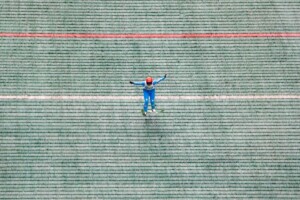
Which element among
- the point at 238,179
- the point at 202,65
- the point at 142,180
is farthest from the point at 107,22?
the point at 238,179

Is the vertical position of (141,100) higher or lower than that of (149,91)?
lower

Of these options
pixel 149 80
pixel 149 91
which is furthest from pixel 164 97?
pixel 149 80

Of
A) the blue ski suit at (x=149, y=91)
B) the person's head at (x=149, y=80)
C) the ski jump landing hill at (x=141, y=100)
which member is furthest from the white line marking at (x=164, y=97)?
the person's head at (x=149, y=80)

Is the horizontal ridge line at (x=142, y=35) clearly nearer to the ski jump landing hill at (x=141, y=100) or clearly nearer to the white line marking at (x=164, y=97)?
the ski jump landing hill at (x=141, y=100)

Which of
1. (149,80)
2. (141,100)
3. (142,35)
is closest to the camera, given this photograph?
(149,80)

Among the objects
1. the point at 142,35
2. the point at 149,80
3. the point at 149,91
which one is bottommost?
the point at 149,91

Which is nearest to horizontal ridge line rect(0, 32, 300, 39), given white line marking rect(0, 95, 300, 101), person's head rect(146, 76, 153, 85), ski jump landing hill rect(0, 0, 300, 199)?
ski jump landing hill rect(0, 0, 300, 199)

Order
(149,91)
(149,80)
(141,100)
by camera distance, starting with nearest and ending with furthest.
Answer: (149,80) < (149,91) < (141,100)

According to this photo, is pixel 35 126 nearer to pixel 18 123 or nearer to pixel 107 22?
pixel 18 123

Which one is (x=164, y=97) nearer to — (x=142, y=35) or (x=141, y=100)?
(x=141, y=100)

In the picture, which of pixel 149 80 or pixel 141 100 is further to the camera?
pixel 141 100

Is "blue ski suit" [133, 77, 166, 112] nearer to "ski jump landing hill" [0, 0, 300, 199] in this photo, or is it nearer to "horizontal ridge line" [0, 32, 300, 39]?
"ski jump landing hill" [0, 0, 300, 199]
